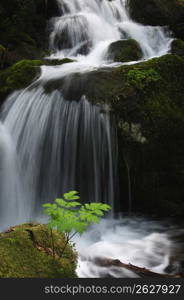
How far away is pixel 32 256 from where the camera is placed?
2.55 metres

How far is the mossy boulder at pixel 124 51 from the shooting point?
10.1 metres

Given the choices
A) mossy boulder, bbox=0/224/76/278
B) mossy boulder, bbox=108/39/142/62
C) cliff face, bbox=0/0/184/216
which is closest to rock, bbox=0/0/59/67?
mossy boulder, bbox=108/39/142/62

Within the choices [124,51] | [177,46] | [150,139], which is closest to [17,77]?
[150,139]

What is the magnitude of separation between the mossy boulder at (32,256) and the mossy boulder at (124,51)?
831 cm

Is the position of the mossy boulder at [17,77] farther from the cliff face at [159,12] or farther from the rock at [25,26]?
the cliff face at [159,12]

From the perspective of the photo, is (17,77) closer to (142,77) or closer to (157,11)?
(142,77)

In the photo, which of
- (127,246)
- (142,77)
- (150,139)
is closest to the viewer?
(127,246)

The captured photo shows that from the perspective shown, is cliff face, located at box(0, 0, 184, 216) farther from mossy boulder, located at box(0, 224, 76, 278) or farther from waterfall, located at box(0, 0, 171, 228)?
mossy boulder, located at box(0, 224, 76, 278)

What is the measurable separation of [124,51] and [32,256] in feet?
29.6

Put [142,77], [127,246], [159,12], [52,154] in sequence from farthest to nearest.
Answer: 1. [159,12]
2. [142,77]
3. [52,154]
4. [127,246]

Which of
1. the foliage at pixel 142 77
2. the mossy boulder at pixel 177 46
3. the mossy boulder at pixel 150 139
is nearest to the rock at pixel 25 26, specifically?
the mossy boulder at pixel 177 46

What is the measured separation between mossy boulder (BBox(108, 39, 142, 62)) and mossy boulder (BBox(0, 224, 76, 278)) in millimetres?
8308

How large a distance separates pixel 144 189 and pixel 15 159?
8.92ft

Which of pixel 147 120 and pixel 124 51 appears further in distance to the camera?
pixel 124 51
